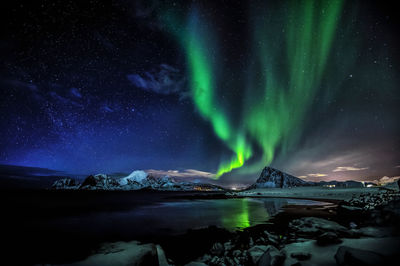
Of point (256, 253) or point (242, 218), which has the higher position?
point (256, 253)

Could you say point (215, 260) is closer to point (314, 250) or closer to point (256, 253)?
point (256, 253)

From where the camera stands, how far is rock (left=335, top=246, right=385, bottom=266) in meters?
4.32

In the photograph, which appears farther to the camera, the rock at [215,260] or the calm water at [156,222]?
the calm water at [156,222]

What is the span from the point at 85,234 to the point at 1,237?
20.8 feet

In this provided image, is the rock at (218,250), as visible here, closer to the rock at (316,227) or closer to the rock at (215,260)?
the rock at (215,260)

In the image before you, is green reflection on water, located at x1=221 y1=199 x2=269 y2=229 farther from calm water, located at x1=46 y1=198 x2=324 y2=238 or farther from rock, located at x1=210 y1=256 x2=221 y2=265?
rock, located at x1=210 y1=256 x2=221 y2=265

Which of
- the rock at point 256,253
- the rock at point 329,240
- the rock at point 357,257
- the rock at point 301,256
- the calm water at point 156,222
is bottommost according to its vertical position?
the calm water at point 156,222

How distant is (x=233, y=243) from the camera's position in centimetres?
985

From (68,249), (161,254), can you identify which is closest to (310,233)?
(161,254)

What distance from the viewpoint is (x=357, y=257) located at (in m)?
4.62

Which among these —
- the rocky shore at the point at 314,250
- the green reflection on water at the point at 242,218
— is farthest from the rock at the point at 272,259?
the green reflection on water at the point at 242,218

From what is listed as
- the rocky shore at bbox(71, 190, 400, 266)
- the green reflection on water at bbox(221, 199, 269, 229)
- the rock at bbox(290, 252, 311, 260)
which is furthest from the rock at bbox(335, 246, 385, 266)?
the green reflection on water at bbox(221, 199, 269, 229)

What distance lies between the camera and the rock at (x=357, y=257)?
432cm

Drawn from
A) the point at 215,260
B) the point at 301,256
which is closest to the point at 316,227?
the point at 301,256
